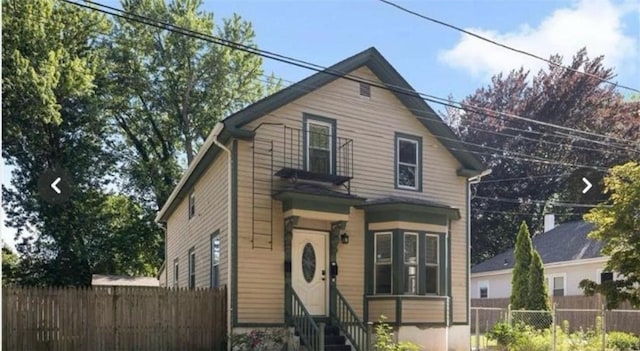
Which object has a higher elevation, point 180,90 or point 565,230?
point 180,90

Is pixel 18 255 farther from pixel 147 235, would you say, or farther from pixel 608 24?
pixel 608 24

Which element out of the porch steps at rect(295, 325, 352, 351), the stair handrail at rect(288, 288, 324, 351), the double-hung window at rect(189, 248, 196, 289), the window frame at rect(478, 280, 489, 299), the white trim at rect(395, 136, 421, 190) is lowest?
the window frame at rect(478, 280, 489, 299)

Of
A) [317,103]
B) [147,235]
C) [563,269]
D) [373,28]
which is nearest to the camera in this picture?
[373,28]

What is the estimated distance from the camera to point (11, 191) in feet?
96.0

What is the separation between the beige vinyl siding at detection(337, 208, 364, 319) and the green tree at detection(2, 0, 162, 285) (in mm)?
16790

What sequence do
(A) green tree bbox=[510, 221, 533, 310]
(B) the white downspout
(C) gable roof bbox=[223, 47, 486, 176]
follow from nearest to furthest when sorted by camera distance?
(B) the white downspout → (C) gable roof bbox=[223, 47, 486, 176] → (A) green tree bbox=[510, 221, 533, 310]

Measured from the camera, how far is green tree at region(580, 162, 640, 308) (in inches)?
454

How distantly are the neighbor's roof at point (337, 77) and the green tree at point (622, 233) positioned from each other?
4243mm

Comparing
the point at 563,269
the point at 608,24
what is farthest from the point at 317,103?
the point at 563,269

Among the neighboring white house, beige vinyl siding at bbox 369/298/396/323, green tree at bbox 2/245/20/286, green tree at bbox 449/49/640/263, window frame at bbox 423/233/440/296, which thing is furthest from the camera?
green tree at bbox 449/49/640/263

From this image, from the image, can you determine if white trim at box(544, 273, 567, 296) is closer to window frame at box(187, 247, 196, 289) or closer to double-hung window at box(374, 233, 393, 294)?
double-hung window at box(374, 233, 393, 294)

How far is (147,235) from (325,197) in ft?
65.5

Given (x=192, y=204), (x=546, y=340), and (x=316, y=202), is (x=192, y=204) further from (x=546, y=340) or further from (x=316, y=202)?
(x=546, y=340)

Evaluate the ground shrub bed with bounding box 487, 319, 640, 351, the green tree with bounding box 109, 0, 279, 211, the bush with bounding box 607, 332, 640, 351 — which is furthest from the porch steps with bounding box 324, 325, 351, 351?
the green tree with bounding box 109, 0, 279, 211
